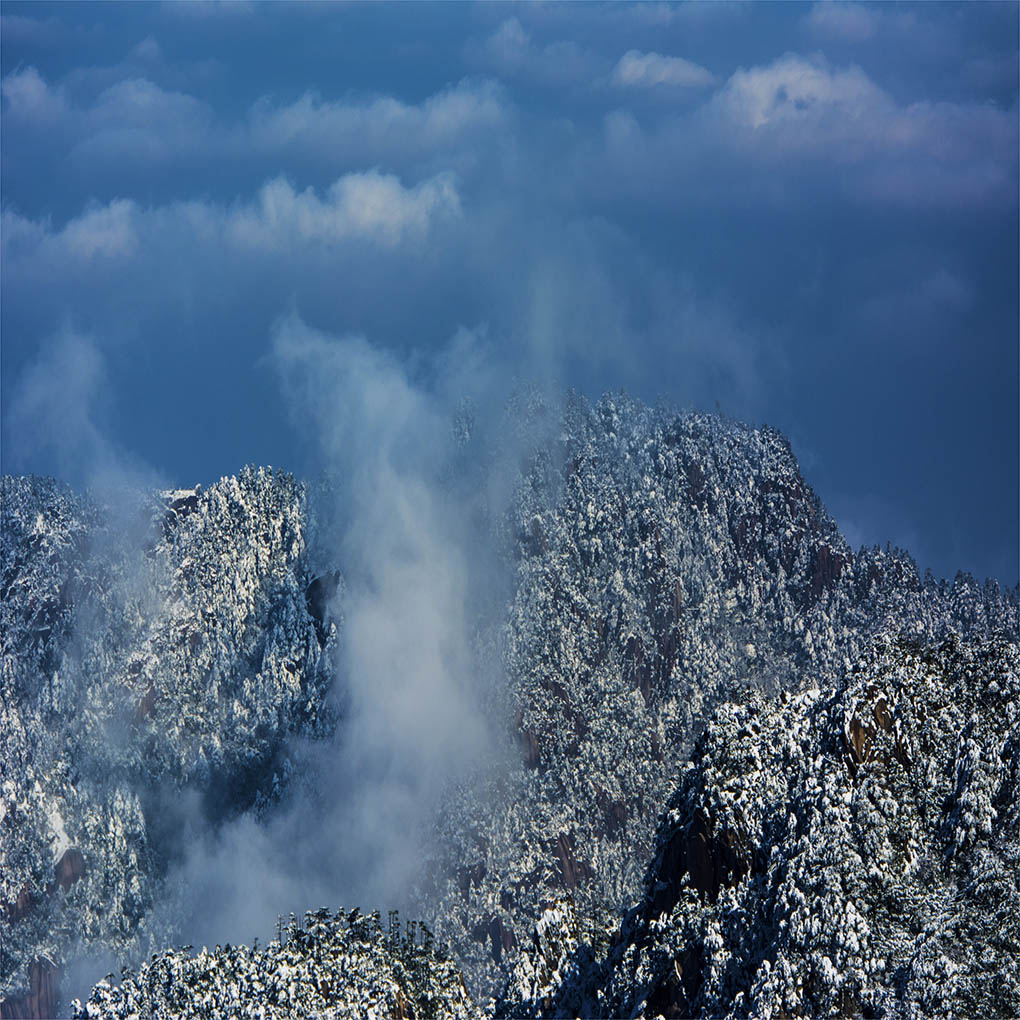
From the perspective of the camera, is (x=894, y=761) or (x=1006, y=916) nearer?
(x=1006, y=916)

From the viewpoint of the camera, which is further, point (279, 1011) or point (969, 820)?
point (279, 1011)

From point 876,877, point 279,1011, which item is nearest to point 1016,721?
point 876,877

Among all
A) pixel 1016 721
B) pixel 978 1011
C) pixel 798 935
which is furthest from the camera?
pixel 1016 721

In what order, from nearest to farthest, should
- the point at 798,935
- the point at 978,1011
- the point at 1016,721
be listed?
the point at 978,1011, the point at 798,935, the point at 1016,721

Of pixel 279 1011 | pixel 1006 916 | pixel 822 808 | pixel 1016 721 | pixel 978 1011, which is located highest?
pixel 1016 721

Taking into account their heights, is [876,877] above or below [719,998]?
above

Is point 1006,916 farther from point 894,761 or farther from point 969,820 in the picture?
point 894,761

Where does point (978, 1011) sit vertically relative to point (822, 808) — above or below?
below

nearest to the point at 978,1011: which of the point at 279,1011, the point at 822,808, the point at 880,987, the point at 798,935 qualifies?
the point at 880,987

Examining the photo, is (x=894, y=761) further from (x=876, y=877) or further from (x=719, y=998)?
(x=719, y=998)
